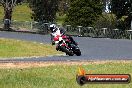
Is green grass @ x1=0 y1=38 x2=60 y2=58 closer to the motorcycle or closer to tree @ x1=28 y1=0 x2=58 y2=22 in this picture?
the motorcycle

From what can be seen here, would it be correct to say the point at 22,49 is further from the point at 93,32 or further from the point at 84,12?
the point at 84,12

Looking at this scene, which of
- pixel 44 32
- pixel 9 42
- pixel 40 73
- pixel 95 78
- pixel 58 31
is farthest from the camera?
pixel 44 32

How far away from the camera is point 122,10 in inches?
2080

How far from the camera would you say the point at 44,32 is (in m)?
46.3

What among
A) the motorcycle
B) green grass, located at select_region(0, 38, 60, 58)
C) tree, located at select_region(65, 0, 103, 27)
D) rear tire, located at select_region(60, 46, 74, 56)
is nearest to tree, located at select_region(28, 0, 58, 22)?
tree, located at select_region(65, 0, 103, 27)

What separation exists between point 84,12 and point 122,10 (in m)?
5.80

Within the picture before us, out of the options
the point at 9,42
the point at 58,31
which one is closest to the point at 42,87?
the point at 58,31

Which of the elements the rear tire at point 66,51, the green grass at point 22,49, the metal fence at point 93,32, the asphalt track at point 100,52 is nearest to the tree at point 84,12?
the metal fence at point 93,32

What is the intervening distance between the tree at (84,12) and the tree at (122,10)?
3.04 m

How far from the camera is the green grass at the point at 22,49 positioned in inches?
1037

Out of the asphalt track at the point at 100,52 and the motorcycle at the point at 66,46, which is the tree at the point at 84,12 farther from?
the motorcycle at the point at 66,46

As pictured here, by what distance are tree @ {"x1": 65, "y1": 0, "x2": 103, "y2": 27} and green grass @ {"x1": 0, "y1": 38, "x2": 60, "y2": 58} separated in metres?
18.1

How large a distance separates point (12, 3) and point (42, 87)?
39460 millimetres

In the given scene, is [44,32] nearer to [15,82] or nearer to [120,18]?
[120,18]
